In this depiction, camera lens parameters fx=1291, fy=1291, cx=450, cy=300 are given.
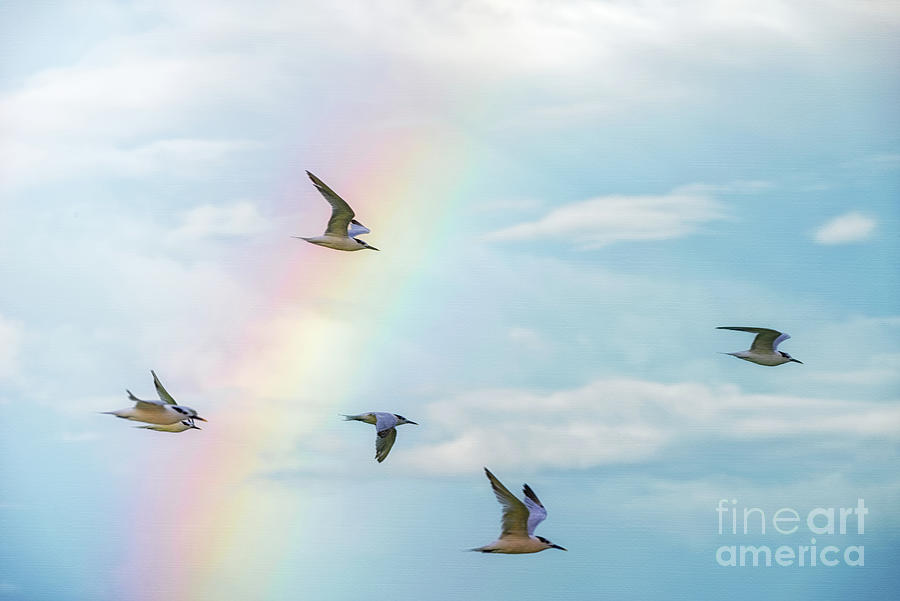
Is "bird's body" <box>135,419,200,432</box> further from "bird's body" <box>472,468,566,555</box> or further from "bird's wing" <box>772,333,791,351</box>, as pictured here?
"bird's wing" <box>772,333,791,351</box>

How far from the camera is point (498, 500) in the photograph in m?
25.6

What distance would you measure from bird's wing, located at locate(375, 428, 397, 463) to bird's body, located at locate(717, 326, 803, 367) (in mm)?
9195

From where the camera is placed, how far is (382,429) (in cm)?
3091

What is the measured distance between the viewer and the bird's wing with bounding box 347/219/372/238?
3244 cm

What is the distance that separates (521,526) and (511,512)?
54cm

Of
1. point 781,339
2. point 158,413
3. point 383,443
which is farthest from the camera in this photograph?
point 781,339

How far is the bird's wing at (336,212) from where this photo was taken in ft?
102

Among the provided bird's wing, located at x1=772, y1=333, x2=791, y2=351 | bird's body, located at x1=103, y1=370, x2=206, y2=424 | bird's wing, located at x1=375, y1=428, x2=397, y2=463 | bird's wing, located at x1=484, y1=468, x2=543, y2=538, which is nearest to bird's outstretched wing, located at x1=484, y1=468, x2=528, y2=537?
bird's wing, located at x1=484, y1=468, x2=543, y2=538

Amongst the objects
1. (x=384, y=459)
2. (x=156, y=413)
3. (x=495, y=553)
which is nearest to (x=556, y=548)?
(x=495, y=553)

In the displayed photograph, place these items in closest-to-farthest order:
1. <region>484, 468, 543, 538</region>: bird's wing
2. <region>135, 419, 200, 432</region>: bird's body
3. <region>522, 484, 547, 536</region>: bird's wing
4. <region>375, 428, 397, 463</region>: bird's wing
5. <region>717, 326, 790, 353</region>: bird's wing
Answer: <region>484, 468, 543, 538</region>: bird's wing < <region>522, 484, 547, 536</region>: bird's wing < <region>135, 419, 200, 432</region>: bird's body < <region>375, 428, 397, 463</region>: bird's wing < <region>717, 326, 790, 353</region>: bird's wing

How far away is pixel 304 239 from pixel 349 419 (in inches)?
181

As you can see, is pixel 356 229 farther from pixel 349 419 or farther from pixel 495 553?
pixel 495 553

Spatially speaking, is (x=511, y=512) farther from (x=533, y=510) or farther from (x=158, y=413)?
(x=158, y=413)

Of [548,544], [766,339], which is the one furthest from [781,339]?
[548,544]
